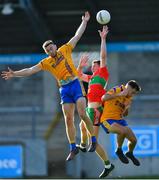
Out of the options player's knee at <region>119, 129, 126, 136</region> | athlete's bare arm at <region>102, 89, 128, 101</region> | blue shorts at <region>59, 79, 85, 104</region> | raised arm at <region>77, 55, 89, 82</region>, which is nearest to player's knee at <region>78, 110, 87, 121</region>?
blue shorts at <region>59, 79, 85, 104</region>

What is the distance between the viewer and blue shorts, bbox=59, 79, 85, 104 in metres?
19.5

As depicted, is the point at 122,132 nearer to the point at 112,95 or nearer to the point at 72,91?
the point at 112,95

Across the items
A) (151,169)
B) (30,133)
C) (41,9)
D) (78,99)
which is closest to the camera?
(78,99)

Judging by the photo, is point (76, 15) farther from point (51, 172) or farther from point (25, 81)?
point (51, 172)

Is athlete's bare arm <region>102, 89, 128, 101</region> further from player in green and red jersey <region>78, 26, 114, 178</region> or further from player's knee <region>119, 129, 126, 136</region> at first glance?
player's knee <region>119, 129, 126, 136</region>

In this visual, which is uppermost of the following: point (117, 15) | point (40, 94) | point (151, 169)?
point (117, 15)

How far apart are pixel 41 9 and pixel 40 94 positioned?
3258 millimetres

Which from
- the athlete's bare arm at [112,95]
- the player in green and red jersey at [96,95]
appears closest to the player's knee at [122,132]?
the player in green and red jersey at [96,95]

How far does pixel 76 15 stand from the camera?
102ft

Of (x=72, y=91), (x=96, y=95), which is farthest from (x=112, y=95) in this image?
(x=72, y=91)

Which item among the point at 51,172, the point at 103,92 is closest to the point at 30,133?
the point at 51,172

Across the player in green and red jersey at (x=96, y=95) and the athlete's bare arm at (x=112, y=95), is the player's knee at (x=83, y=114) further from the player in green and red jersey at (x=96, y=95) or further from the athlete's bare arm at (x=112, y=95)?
the player in green and red jersey at (x=96, y=95)

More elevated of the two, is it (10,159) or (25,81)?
(25,81)

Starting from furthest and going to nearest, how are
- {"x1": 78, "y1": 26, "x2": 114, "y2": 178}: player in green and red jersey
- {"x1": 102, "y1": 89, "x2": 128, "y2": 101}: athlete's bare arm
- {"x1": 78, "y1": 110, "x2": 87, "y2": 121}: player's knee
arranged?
{"x1": 78, "y1": 26, "x2": 114, "y2": 178}: player in green and red jersey
{"x1": 102, "y1": 89, "x2": 128, "y2": 101}: athlete's bare arm
{"x1": 78, "y1": 110, "x2": 87, "y2": 121}: player's knee
